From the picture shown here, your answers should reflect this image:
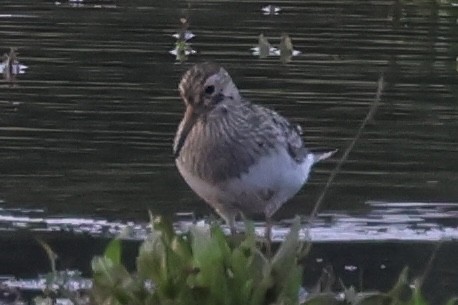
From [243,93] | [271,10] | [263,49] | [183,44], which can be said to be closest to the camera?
[243,93]

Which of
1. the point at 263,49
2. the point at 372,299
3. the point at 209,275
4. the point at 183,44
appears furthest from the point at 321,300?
the point at 183,44

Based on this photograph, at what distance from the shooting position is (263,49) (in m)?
13.6

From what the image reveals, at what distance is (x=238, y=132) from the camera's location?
7676 mm

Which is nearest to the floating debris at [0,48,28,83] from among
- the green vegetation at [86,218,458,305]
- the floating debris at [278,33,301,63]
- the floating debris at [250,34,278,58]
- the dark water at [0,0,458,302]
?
the dark water at [0,0,458,302]

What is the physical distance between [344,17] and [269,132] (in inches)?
339

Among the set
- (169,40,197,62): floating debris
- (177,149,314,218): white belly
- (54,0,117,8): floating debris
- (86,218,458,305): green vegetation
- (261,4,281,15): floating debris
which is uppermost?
(86,218,458,305): green vegetation

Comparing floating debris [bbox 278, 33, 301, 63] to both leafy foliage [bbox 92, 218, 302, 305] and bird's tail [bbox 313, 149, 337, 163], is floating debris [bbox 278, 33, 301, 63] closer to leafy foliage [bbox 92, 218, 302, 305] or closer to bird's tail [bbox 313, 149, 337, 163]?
bird's tail [bbox 313, 149, 337, 163]

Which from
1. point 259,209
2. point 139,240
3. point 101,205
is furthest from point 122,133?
point 259,209

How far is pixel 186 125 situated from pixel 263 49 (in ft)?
20.5

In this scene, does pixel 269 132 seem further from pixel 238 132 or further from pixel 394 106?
pixel 394 106

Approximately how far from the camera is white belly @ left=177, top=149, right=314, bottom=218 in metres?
7.49

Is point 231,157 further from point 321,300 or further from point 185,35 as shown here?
point 185,35

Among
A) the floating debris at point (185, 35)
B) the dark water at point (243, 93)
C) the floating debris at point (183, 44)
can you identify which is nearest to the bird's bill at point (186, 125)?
the dark water at point (243, 93)

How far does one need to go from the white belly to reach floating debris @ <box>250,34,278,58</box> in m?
5.86
